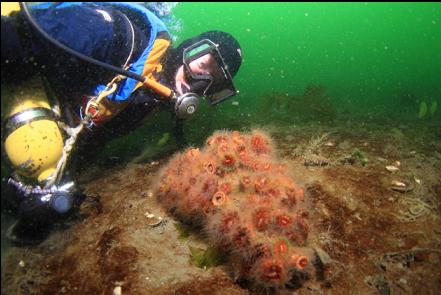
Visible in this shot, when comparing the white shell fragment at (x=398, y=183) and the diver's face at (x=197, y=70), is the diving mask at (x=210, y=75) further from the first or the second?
the white shell fragment at (x=398, y=183)

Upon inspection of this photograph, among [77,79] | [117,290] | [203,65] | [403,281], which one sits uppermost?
[77,79]

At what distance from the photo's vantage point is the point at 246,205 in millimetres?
2873

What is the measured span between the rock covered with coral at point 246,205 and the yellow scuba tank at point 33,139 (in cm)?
133

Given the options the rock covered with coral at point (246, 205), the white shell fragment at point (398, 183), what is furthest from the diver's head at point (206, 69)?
the white shell fragment at point (398, 183)

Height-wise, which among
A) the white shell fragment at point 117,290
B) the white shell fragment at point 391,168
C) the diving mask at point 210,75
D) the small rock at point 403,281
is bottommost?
the white shell fragment at point 391,168

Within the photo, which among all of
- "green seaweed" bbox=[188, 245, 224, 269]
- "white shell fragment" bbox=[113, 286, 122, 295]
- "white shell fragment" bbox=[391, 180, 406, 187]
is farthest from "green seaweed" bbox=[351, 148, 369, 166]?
"white shell fragment" bbox=[113, 286, 122, 295]

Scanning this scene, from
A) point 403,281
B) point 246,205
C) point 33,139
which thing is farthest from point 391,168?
point 33,139

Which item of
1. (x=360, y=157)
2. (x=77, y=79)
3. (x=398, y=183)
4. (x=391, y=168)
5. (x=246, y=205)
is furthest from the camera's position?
(x=360, y=157)

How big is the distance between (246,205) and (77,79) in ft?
7.35

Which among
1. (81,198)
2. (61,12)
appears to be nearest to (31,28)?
(61,12)

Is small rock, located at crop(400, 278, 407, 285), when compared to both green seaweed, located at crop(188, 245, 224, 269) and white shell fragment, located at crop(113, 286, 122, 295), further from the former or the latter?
white shell fragment, located at crop(113, 286, 122, 295)

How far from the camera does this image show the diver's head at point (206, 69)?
425cm

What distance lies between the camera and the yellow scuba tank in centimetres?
260

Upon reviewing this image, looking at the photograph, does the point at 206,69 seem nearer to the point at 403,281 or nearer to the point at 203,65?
the point at 203,65
